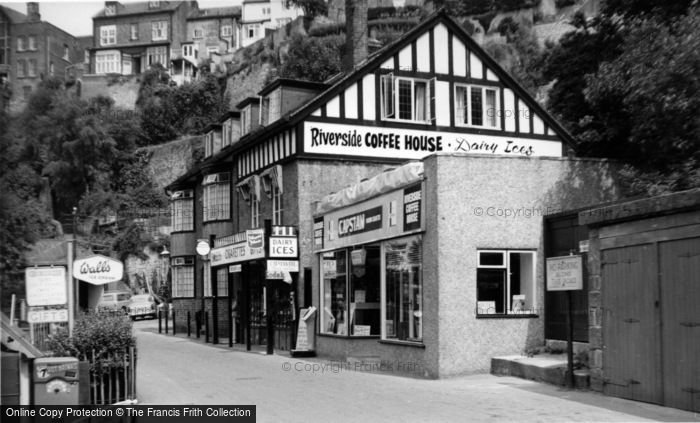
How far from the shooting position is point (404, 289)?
1698cm

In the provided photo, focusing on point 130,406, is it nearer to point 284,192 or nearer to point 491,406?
point 491,406

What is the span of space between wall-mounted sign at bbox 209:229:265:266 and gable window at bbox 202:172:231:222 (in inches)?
142

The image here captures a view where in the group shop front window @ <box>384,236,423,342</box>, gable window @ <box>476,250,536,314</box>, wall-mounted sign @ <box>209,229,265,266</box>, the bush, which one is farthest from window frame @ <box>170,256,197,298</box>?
the bush

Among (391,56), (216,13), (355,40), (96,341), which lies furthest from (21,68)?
(216,13)

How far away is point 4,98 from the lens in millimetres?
8930

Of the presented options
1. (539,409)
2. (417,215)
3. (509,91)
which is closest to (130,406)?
(539,409)

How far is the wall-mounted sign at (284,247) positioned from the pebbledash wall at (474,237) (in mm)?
6832

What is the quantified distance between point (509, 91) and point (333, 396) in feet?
51.6

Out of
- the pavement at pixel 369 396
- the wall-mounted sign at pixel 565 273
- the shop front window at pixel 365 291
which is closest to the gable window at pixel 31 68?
the pavement at pixel 369 396

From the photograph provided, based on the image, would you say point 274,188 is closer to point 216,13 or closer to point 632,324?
point 632,324

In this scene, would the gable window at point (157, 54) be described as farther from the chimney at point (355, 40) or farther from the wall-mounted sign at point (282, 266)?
the wall-mounted sign at point (282, 266)

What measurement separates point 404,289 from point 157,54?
3682 inches

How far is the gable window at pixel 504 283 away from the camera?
51.0 feet

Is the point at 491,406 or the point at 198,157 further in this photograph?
the point at 198,157
